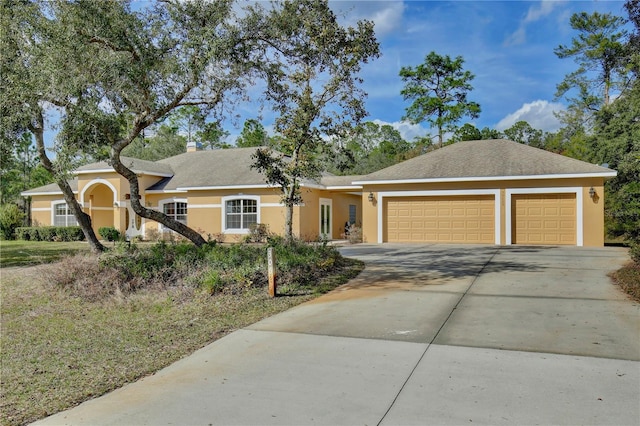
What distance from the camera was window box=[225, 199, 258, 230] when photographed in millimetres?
23344

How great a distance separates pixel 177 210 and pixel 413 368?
22.9 metres

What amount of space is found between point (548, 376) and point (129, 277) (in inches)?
345

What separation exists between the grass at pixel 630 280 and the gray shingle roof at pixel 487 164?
8.94 meters

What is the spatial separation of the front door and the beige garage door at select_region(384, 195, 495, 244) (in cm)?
437

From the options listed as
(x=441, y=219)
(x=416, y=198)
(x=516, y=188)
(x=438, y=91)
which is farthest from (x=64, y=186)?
(x=438, y=91)

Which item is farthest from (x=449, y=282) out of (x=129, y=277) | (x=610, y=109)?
(x=610, y=109)

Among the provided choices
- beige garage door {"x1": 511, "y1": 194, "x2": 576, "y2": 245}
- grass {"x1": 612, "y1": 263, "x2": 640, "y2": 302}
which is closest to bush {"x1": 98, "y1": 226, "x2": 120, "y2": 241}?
beige garage door {"x1": 511, "y1": 194, "x2": 576, "y2": 245}

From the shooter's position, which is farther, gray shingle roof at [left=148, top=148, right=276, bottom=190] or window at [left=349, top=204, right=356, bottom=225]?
window at [left=349, top=204, right=356, bottom=225]

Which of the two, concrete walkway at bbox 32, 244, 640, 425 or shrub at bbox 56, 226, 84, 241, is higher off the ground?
shrub at bbox 56, 226, 84, 241

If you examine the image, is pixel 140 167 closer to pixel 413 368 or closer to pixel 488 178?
pixel 488 178

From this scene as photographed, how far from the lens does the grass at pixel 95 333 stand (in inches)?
190

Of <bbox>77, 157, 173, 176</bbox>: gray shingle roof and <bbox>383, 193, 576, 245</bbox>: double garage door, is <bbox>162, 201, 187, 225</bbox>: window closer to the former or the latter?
<bbox>77, 157, 173, 176</bbox>: gray shingle roof

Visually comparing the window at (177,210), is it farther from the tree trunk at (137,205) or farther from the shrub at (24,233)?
the tree trunk at (137,205)

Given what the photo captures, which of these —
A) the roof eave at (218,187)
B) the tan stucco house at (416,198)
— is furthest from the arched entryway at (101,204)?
the roof eave at (218,187)
